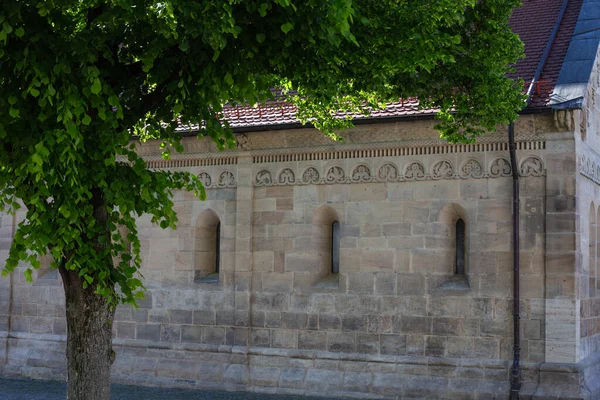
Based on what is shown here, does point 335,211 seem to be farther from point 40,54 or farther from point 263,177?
point 40,54

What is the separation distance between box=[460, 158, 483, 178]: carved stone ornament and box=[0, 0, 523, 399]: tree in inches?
185

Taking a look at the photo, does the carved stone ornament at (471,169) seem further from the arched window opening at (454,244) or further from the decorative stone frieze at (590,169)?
the decorative stone frieze at (590,169)

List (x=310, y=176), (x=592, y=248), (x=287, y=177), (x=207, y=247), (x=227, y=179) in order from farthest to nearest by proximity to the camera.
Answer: (x=207, y=247) < (x=227, y=179) < (x=287, y=177) < (x=310, y=176) < (x=592, y=248)

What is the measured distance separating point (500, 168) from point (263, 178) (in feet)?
15.2

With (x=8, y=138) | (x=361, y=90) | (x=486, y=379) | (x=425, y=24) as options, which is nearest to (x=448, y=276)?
(x=486, y=379)

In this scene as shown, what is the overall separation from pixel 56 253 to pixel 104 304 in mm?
1071

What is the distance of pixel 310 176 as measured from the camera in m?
17.5

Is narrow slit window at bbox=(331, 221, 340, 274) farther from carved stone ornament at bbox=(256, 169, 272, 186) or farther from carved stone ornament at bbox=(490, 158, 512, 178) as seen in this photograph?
carved stone ornament at bbox=(490, 158, 512, 178)

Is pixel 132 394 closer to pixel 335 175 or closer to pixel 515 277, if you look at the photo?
pixel 335 175

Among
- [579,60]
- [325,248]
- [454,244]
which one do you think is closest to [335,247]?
[325,248]

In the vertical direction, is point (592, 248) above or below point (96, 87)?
below

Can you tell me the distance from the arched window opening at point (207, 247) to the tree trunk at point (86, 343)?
8235 mm

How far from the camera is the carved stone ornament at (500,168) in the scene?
15.7 metres

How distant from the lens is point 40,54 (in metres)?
9.30
